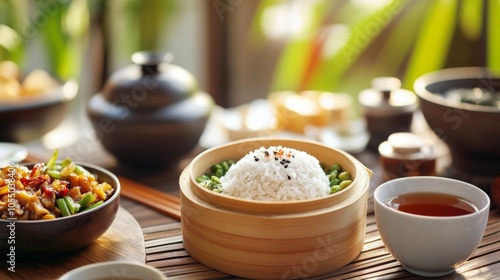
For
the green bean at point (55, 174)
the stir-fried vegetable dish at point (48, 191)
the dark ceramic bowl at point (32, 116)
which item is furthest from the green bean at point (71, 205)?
the dark ceramic bowl at point (32, 116)

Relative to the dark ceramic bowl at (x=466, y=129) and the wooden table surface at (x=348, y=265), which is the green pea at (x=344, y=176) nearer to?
the wooden table surface at (x=348, y=265)

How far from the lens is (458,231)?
1.77m

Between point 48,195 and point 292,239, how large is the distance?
705 mm

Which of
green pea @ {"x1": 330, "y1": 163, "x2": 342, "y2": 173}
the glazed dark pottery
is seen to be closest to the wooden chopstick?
green pea @ {"x1": 330, "y1": 163, "x2": 342, "y2": 173}

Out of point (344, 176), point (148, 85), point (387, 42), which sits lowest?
point (387, 42)

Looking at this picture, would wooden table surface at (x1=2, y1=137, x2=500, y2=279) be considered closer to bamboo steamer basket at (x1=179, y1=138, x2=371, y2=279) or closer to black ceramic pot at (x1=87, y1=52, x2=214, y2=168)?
bamboo steamer basket at (x1=179, y1=138, x2=371, y2=279)

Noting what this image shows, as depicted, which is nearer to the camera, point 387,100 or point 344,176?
point 344,176

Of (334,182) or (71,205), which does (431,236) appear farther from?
(71,205)

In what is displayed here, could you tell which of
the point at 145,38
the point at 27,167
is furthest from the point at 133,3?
the point at 27,167

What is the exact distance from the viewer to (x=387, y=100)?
2867 millimetres

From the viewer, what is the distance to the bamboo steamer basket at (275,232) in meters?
1.80

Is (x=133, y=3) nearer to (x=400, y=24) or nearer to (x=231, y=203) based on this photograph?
(x=400, y=24)

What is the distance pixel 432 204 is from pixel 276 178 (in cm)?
46

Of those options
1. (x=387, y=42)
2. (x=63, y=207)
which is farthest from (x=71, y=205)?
(x=387, y=42)
